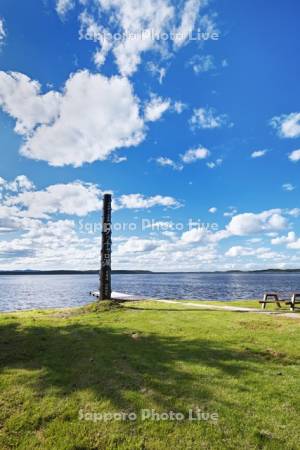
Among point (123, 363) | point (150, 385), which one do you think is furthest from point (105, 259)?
point (150, 385)

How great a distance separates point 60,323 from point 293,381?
10258 mm

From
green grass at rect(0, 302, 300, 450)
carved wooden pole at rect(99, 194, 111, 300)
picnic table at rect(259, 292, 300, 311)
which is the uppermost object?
carved wooden pole at rect(99, 194, 111, 300)

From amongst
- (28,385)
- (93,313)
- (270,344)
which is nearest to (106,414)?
(28,385)

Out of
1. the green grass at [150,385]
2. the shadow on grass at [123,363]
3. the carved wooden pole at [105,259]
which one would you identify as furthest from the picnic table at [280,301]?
the shadow on grass at [123,363]

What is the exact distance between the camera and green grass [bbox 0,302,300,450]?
5.04 meters

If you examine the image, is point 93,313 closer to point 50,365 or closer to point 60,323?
point 60,323

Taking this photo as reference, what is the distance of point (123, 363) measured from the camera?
824 centimetres

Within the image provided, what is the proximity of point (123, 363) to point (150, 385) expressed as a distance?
5.37 ft

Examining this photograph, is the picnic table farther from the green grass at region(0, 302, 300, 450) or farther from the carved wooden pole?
the carved wooden pole

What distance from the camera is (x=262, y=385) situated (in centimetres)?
673

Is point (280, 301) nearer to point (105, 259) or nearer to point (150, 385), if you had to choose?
point (105, 259)

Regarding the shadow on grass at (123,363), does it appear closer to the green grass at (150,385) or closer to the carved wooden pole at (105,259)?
the green grass at (150,385)

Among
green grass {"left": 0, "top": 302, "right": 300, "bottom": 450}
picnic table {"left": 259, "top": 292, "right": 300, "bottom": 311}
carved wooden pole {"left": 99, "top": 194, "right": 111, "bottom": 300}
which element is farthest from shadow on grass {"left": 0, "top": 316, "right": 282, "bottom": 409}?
picnic table {"left": 259, "top": 292, "right": 300, "bottom": 311}

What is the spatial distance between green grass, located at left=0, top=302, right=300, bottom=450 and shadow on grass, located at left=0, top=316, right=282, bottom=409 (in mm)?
25
